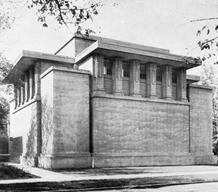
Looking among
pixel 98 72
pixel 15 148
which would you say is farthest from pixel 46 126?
pixel 15 148

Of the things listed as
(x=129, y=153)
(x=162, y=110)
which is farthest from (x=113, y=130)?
(x=162, y=110)

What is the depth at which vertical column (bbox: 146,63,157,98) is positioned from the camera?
3288cm

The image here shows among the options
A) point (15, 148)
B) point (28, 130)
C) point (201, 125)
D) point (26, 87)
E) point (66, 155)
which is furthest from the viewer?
point (15, 148)

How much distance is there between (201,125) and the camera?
36406 millimetres

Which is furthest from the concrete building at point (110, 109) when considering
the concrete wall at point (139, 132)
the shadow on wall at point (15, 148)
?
the shadow on wall at point (15, 148)

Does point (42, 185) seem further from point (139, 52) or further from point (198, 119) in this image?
point (198, 119)

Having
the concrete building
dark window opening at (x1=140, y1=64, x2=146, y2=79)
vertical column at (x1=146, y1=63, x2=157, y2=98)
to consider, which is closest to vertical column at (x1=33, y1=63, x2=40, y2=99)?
the concrete building

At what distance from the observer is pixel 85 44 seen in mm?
35500

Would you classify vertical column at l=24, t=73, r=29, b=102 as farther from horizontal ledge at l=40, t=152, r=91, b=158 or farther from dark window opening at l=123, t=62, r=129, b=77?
dark window opening at l=123, t=62, r=129, b=77

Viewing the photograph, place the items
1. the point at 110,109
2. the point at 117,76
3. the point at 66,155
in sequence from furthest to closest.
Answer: the point at 117,76 → the point at 110,109 → the point at 66,155

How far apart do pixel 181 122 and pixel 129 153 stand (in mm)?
6770

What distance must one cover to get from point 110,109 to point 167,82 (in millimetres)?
7116

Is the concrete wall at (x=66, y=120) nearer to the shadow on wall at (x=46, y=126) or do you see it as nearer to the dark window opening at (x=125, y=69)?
the shadow on wall at (x=46, y=126)

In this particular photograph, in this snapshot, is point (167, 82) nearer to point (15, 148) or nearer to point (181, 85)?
point (181, 85)
